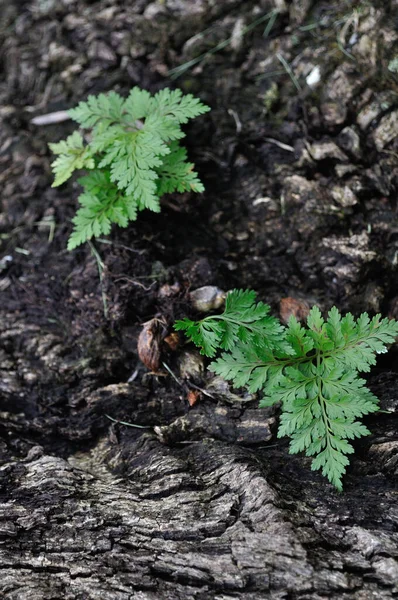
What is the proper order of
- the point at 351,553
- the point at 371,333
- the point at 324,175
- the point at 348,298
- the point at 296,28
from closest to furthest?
the point at 351,553, the point at 371,333, the point at 348,298, the point at 324,175, the point at 296,28

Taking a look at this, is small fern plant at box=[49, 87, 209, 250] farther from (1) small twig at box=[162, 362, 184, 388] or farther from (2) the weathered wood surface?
(2) the weathered wood surface

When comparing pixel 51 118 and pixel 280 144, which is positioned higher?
pixel 280 144

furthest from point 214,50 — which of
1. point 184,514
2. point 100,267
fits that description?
point 184,514

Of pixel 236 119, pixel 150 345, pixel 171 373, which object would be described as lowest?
pixel 171 373

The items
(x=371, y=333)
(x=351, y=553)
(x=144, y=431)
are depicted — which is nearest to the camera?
(x=351, y=553)

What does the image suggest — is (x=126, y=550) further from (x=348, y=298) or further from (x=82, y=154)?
(x=82, y=154)

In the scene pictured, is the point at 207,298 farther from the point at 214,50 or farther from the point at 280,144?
the point at 214,50

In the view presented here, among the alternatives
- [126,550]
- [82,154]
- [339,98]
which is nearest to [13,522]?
[126,550]
